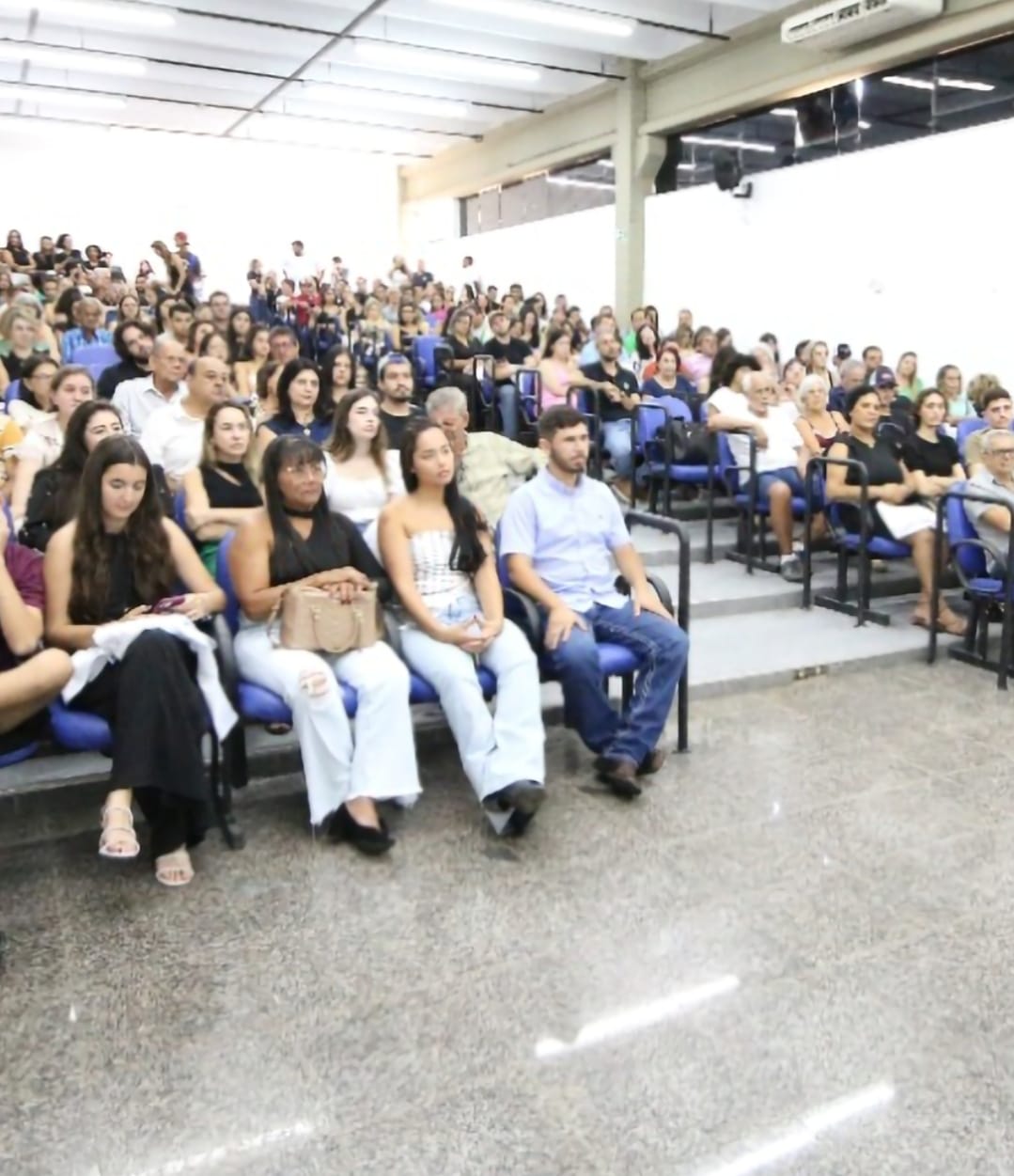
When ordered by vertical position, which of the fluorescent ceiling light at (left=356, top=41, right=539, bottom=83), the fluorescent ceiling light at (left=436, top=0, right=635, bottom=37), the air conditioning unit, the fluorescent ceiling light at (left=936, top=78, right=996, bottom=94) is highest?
the fluorescent ceiling light at (left=356, top=41, right=539, bottom=83)

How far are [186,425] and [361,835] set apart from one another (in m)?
2.05

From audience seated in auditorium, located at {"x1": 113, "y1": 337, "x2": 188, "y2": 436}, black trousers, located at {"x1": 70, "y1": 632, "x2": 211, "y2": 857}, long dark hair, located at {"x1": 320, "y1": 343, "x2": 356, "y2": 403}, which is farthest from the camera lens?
long dark hair, located at {"x1": 320, "y1": 343, "x2": 356, "y2": 403}

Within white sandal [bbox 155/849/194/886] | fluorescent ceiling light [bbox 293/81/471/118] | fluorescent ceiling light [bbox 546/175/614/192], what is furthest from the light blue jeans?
fluorescent ceiling light [bbox 293/81/471/118]

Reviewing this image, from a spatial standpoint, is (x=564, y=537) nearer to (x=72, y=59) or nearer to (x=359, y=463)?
(x=359, y=463)

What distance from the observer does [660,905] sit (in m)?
2.58

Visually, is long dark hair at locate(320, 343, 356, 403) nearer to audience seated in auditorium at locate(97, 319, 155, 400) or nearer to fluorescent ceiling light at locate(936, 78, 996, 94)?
audience seated in auditorium at locate(97, 319, 155, 400)

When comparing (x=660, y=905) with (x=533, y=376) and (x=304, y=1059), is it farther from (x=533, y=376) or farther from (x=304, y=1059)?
(x=533, y=376)

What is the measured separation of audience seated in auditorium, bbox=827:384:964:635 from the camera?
493cm

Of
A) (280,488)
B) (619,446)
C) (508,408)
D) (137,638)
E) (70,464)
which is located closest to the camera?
(137,638)

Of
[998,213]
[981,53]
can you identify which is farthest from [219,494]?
[981,53]

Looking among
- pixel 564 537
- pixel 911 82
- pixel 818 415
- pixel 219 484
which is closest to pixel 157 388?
pixel 219 484

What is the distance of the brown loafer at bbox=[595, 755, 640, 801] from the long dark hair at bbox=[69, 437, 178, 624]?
1.42 metres

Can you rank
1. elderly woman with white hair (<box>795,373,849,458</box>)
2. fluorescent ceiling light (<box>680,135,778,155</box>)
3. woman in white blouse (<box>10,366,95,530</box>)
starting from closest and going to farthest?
woman in white blouse (<box>10,366,95,530</box>) < elderly woman with white hair (<box>795,373,849,458</box>) < fluorescent ceiling light (<box>680,135,778,155</box>)

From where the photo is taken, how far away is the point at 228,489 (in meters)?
3.58
